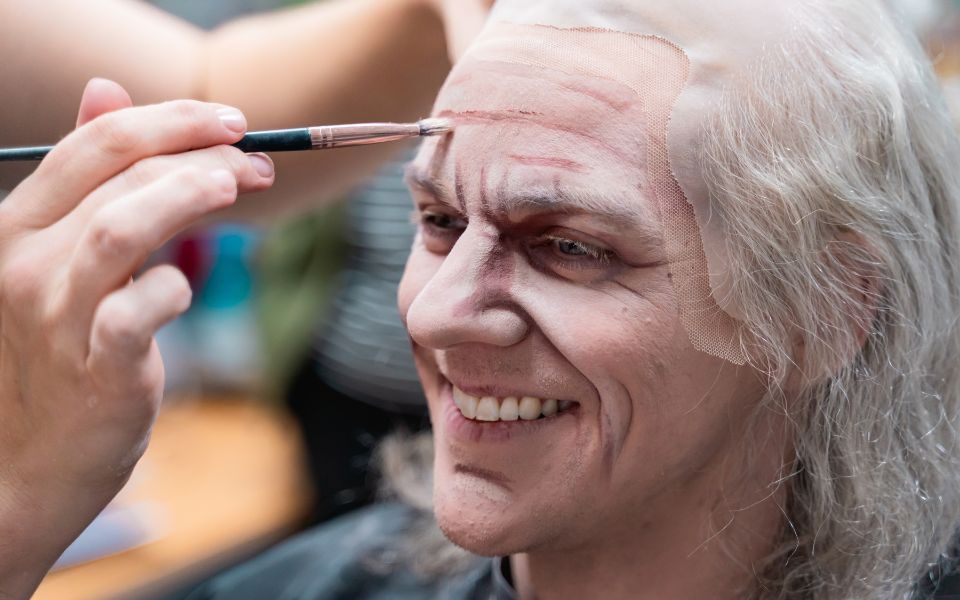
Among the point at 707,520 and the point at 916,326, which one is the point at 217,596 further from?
the point at 916,326

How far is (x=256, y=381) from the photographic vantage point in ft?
8.71

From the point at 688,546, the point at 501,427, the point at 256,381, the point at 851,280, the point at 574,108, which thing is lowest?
the point at 256,381

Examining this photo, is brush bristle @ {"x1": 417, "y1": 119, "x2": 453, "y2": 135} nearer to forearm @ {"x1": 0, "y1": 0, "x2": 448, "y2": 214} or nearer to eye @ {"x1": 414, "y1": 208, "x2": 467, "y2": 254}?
eye @ {"x1": 414, "y1": 208, "x2": 467, "y2": 254}

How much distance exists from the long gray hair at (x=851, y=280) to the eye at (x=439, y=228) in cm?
30

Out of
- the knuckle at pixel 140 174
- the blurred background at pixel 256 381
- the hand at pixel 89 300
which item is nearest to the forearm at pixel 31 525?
the hand at pixel 89 300

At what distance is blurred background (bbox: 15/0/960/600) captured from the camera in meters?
1.97

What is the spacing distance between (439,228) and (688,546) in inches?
18.7

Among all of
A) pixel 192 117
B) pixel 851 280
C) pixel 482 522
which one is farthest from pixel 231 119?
pixel 851 280

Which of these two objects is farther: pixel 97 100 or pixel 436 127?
pixel 436 127

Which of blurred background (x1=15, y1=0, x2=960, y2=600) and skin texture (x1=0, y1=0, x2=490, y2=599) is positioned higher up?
skin texture (x1=0, y1=0, x2=490, y2=599)

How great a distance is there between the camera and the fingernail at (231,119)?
0.90 metres

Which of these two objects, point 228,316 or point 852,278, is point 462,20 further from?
point 228,316

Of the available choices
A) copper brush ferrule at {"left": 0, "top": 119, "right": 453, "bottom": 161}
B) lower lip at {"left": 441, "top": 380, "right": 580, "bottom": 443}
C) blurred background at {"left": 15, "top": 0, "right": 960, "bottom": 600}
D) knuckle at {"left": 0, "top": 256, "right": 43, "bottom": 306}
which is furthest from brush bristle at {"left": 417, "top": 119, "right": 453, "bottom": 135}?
blurred background at {"left": 15, "top": 0, "right": 960, "bottom": 600}

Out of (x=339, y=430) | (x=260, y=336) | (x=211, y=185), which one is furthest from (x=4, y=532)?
(x=260, y=336)
